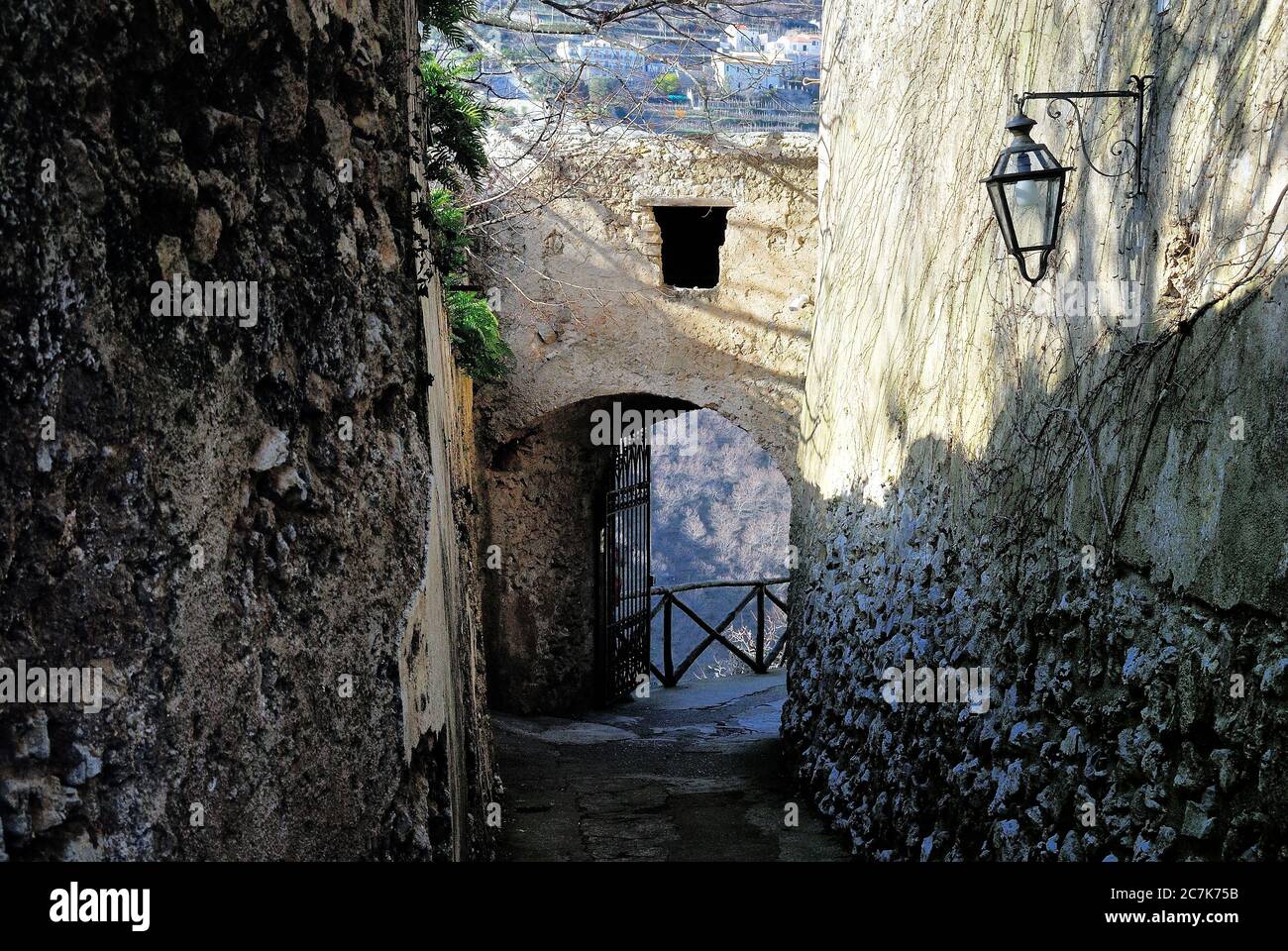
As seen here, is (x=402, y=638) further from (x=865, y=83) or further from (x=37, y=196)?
(x=865, y=83)

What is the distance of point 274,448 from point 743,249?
21.8ft

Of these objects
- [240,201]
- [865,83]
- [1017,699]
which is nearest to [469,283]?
[865,83]

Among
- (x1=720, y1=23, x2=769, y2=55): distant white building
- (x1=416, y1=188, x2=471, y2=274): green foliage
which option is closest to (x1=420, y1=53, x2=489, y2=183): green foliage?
(x1=416, y1=188, x2=471, y2=274): green foliage

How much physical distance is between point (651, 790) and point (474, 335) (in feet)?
8.94

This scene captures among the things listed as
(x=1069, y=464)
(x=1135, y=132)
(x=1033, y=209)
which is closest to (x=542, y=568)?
(x=1069, y=464)

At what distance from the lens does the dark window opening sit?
30.0 feet


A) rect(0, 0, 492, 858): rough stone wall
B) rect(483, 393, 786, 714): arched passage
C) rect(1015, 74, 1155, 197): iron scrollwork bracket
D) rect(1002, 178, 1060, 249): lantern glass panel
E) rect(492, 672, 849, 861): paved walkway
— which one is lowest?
rect(492, 672, 849, 861): paved walkway

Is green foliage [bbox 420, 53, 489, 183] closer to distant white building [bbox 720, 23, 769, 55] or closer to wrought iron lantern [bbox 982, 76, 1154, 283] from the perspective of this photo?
distant white building [bbox 720, 23, 769, 55]

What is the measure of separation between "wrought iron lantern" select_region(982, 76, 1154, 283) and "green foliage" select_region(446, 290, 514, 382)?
12.4ft

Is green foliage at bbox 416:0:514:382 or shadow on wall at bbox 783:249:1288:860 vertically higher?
green foliage at bbox 416:0:514:382

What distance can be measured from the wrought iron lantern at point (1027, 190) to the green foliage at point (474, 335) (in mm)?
3780

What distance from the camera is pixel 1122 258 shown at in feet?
11.6

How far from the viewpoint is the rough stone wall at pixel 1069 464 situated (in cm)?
274

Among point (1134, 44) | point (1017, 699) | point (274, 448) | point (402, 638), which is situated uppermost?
point (1134, 44)
